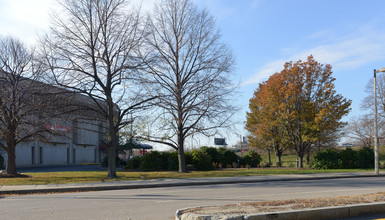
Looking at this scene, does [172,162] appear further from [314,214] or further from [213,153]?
[314,214]

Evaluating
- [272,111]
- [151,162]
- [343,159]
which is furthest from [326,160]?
[151,162]

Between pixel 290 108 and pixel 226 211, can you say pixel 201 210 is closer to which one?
pixel 226 211

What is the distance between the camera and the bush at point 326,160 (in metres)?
29.0

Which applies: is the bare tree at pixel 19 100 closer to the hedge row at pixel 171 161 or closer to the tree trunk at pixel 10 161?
the tree trunk at pixel 10 161

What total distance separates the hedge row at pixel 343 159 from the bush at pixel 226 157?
7570 mm

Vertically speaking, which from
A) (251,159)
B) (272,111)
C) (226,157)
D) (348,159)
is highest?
(272,111)

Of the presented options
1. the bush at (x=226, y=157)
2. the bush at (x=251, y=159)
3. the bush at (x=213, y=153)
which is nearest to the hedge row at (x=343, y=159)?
the bush at (x=251, y=159)

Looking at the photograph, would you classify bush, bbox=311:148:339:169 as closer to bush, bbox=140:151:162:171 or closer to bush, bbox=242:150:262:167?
bush, bbox=242:150:262:167

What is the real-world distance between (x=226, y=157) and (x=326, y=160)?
29.9 feet

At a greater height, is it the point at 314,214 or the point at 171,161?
the point at 314,214

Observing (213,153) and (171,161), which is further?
(213,153)

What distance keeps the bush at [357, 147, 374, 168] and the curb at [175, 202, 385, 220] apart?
24.6 meters

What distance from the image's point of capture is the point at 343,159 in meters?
29.7

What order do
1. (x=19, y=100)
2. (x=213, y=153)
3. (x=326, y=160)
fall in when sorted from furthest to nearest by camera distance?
1. (x=213, y=153)
2. (x=326, y=160)
3. (x=19, y=100)
